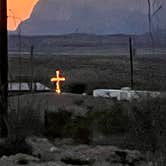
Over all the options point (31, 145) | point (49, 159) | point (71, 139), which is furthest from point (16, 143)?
point (71, 139)

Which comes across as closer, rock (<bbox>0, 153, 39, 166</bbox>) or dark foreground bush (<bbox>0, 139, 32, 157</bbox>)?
rock (<bbox>0, 153, 39, 166</bbox>)

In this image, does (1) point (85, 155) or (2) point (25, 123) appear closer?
(1) point (85, 155)

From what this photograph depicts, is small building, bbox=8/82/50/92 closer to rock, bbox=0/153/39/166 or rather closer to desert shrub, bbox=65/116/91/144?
desert shrub, bbox=65/116/91/144

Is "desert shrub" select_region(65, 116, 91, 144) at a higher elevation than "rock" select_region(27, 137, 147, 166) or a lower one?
higher

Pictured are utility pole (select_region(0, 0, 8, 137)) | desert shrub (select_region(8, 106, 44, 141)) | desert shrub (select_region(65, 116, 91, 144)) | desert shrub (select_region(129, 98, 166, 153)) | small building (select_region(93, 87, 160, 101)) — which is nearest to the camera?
desert shrub (select_region(129, 98, 166, 153))

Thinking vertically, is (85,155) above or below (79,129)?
below

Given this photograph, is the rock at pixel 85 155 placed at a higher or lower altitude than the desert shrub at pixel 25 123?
lower

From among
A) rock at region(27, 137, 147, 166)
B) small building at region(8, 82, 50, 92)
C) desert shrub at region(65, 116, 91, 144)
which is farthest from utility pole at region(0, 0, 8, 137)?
small building at region(8, 82, 50, 92)

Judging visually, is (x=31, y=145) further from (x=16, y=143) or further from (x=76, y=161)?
(x=76, y=161)

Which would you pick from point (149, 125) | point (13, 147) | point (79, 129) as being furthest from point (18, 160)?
point (79, 129)

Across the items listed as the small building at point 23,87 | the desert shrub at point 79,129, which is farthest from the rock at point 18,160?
the small building at point 23,87

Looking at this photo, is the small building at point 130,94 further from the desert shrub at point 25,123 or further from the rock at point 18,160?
the rock at point 18,160

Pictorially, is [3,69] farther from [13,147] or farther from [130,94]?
[130,94]

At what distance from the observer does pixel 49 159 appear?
13.4 m
